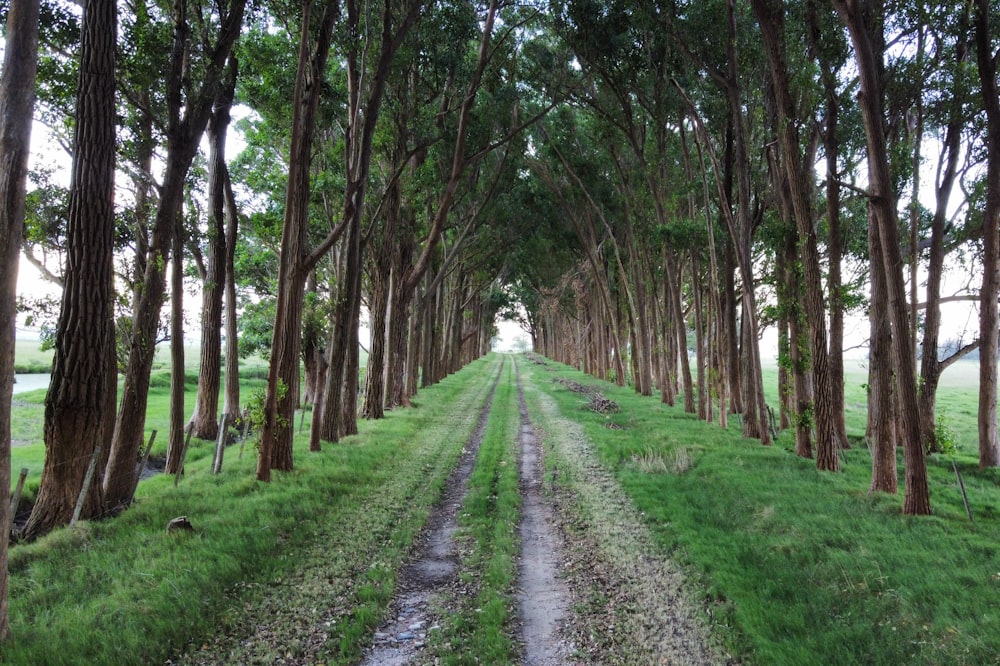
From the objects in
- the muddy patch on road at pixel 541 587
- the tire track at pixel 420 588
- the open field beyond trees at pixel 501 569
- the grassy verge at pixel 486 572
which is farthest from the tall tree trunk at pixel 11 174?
the muddy patch on road at pixel 541 587

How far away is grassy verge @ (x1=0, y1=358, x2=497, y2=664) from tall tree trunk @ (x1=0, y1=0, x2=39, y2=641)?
2.17 feet

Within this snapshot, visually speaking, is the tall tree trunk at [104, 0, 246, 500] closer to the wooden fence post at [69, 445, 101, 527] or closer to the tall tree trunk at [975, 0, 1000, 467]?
the wooden fence post at [69, 445, 101, 527]

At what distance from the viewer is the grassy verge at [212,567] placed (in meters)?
4.70

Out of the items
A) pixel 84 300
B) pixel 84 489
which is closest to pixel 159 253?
pixel 84 300

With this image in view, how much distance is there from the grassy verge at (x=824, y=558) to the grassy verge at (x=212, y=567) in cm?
347

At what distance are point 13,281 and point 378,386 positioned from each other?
14.2 metres

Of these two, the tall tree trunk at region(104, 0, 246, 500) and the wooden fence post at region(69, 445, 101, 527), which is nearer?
the wooden fence post at region(69, 445, 101, 527)

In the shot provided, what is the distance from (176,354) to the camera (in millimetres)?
11422

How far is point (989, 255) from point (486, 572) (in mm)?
11397

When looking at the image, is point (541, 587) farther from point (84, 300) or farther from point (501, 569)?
point (84, 300)

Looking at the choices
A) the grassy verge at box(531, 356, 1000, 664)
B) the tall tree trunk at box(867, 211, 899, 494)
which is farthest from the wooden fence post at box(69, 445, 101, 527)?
the tall tree trunk at box(867, 211, 899, 494)

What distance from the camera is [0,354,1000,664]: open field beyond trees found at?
4641 mm

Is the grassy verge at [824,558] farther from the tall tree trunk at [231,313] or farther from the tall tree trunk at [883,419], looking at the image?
the tall tree trunk at [231,313]

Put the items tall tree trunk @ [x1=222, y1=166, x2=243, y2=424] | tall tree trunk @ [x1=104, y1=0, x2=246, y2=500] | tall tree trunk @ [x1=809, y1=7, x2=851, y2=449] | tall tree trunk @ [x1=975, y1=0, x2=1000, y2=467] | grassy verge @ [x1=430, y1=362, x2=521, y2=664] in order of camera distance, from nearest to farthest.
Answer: grassy verge @ [x1=430, y1=362, x2=521, y2=664]
tall tree trunk @ [x1=104, y1=0, x2=246, y2=500]
tall tree trunk @ [x1=975, y1=0, x2=1000, y2=467]
tall tree trunk @ [x1=809, y1=7, x2=851, y2=449]
tall tree trunk @ [x1=222, y1=166, x2=243, y2=424]
